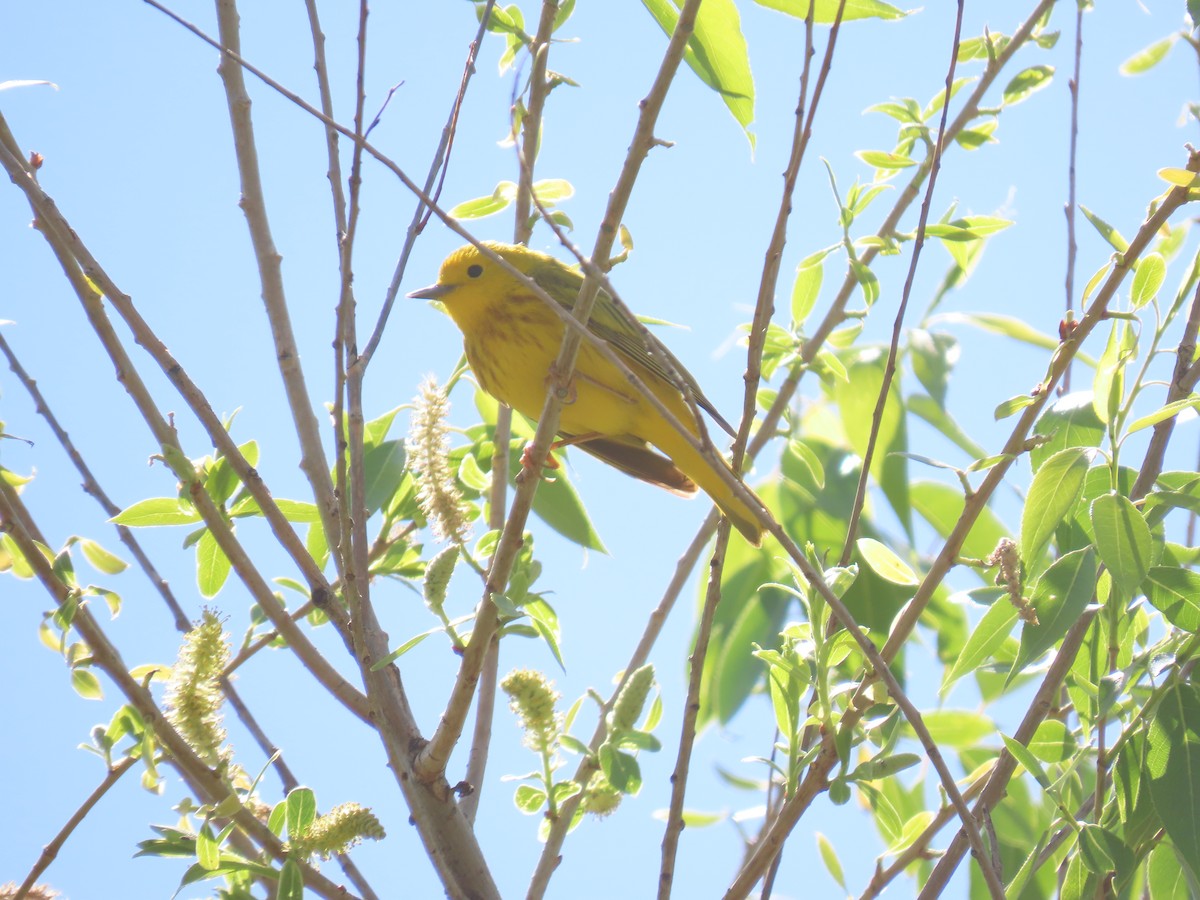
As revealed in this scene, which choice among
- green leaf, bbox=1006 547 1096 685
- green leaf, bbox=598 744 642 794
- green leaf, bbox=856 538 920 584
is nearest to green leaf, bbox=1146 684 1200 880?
green leaf, bbox=1006 547 1096 685

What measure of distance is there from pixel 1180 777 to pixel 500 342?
235cm

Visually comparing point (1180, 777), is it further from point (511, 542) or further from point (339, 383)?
point (339, 383)

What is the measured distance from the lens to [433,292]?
4105 mm

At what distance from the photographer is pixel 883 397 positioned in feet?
6.06

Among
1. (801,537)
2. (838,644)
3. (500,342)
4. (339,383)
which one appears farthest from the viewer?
(500,342)

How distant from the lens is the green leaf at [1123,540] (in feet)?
5.44

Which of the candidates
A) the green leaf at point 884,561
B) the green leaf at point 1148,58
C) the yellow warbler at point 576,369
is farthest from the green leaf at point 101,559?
the green leaf at point 1148,58

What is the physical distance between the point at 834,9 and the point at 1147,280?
2.80ft

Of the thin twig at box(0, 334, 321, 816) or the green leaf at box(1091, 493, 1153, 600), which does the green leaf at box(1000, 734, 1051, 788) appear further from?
the thin twig at box(0, 334, 321, 816)

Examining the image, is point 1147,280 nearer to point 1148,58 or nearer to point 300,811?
point 1148,58

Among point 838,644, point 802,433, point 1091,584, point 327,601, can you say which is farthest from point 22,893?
point 802,433

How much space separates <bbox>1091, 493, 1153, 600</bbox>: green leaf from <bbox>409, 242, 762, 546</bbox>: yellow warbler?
154 cm

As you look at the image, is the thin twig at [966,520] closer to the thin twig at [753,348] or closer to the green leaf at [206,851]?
the thin twig at [753,348]

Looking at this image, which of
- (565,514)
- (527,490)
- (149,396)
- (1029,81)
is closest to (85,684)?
(149,396)
